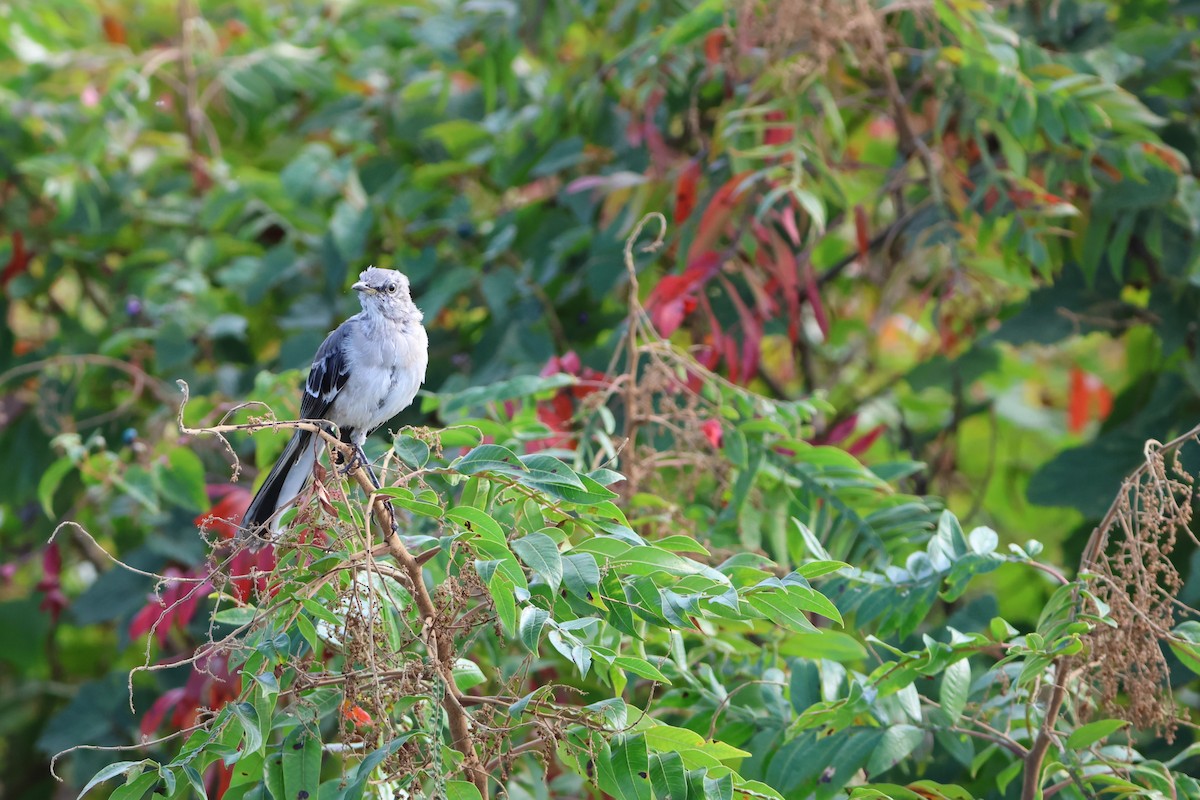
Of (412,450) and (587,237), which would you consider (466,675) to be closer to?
(412,450)

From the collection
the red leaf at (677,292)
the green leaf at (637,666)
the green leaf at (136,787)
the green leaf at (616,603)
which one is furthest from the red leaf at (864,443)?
the green leaf at (136,787)

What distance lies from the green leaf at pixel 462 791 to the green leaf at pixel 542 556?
38 centimetres

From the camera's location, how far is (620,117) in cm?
498

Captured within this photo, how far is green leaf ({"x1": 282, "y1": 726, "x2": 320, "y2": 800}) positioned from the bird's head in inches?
69.0

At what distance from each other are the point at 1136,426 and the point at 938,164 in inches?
47.4

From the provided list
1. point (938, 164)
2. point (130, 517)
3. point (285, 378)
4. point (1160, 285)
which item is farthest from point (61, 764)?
point (1160, 285)

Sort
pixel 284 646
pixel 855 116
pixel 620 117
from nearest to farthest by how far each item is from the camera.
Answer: pixel 284 646 < pixel 620 117 < pixel 855 116

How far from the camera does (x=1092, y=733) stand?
2469 millimetres

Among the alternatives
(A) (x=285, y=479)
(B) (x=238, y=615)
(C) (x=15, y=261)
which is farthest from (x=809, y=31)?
(C) (x=15, y=261)

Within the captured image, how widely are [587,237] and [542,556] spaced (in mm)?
2626

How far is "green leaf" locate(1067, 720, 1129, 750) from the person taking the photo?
245 centimetres

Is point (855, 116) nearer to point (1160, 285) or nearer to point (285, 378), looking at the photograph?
point (1160, 285)

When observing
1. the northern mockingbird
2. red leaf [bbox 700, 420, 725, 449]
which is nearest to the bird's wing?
the northern mockingbird

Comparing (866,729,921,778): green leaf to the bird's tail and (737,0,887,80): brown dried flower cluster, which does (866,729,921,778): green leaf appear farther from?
(737,0,887,80): brown dried flower cluster
